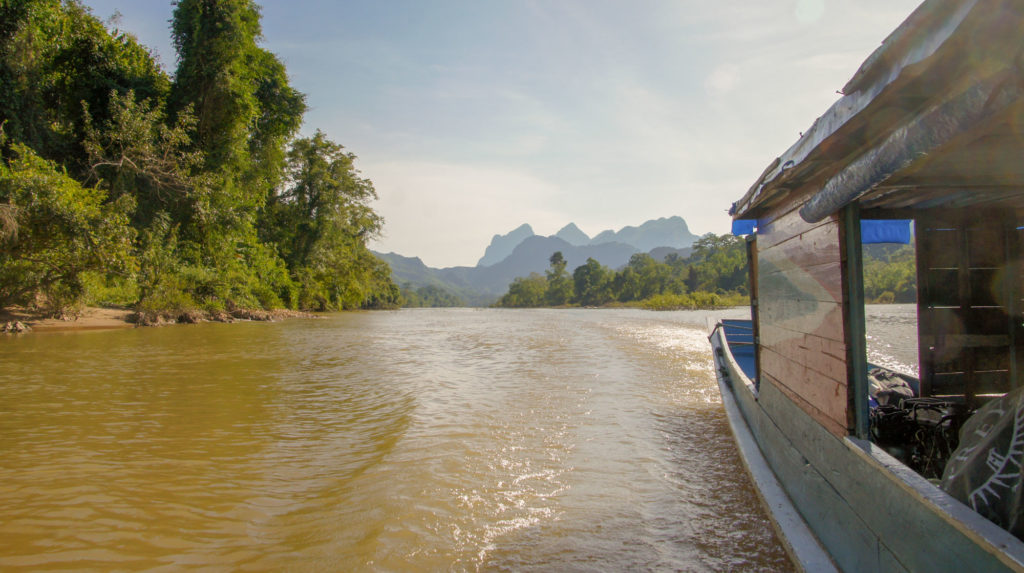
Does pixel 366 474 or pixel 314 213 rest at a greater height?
pixel 314 213

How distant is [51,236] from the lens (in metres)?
13.0

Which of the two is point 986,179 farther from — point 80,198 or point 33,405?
point 80,198

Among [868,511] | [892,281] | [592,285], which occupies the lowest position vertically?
[868,511]

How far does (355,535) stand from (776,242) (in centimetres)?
343

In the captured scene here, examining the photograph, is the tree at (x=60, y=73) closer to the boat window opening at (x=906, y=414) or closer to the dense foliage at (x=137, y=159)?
the dense foliage at (x=137, y=159)

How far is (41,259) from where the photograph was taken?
13.3 m

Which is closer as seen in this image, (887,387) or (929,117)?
(929,117)

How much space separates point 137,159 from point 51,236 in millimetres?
4754

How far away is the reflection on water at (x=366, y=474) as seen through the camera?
2.92 m

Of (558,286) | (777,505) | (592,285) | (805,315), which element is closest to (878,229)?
(805,315)

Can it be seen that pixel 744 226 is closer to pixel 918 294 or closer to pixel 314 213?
pixel 918 294

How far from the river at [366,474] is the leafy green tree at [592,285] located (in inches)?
2593

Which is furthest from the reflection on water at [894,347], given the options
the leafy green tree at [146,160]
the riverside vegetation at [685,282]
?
the leafy green tree at [146,160]

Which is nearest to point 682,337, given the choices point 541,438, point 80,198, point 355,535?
point 541,438
